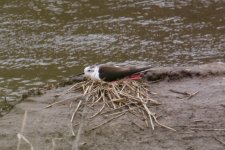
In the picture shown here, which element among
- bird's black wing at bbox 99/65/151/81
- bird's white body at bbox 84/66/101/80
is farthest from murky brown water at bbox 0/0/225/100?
bird's black wing at bbox 99/65/151/81

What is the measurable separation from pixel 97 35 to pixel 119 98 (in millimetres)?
2693

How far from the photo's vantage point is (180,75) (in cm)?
452

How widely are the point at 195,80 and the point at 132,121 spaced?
3.20 ft

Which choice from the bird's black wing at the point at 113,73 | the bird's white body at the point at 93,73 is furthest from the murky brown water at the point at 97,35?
the bird's black wing at the point at 113,73

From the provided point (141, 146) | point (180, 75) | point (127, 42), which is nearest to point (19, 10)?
point (127, 42)

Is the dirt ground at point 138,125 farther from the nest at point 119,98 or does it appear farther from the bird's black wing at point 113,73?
the bird's black wing at point 113,73

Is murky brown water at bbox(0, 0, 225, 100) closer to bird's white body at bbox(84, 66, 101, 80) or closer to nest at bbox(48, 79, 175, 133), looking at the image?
bird's white body at bbox(84, 66, 101, 80)

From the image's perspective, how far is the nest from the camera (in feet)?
12.5

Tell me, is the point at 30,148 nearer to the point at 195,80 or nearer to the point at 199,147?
the point at 199,147

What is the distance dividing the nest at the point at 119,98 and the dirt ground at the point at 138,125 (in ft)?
0.18

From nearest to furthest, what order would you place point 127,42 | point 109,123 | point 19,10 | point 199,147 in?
point 199,147 → point 109,123 → point 127,42 → point 19,10

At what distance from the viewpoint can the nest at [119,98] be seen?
3801mm

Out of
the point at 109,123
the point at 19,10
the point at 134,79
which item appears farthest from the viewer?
the point at 19,10

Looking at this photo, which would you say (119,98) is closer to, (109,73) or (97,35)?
(109,73)
